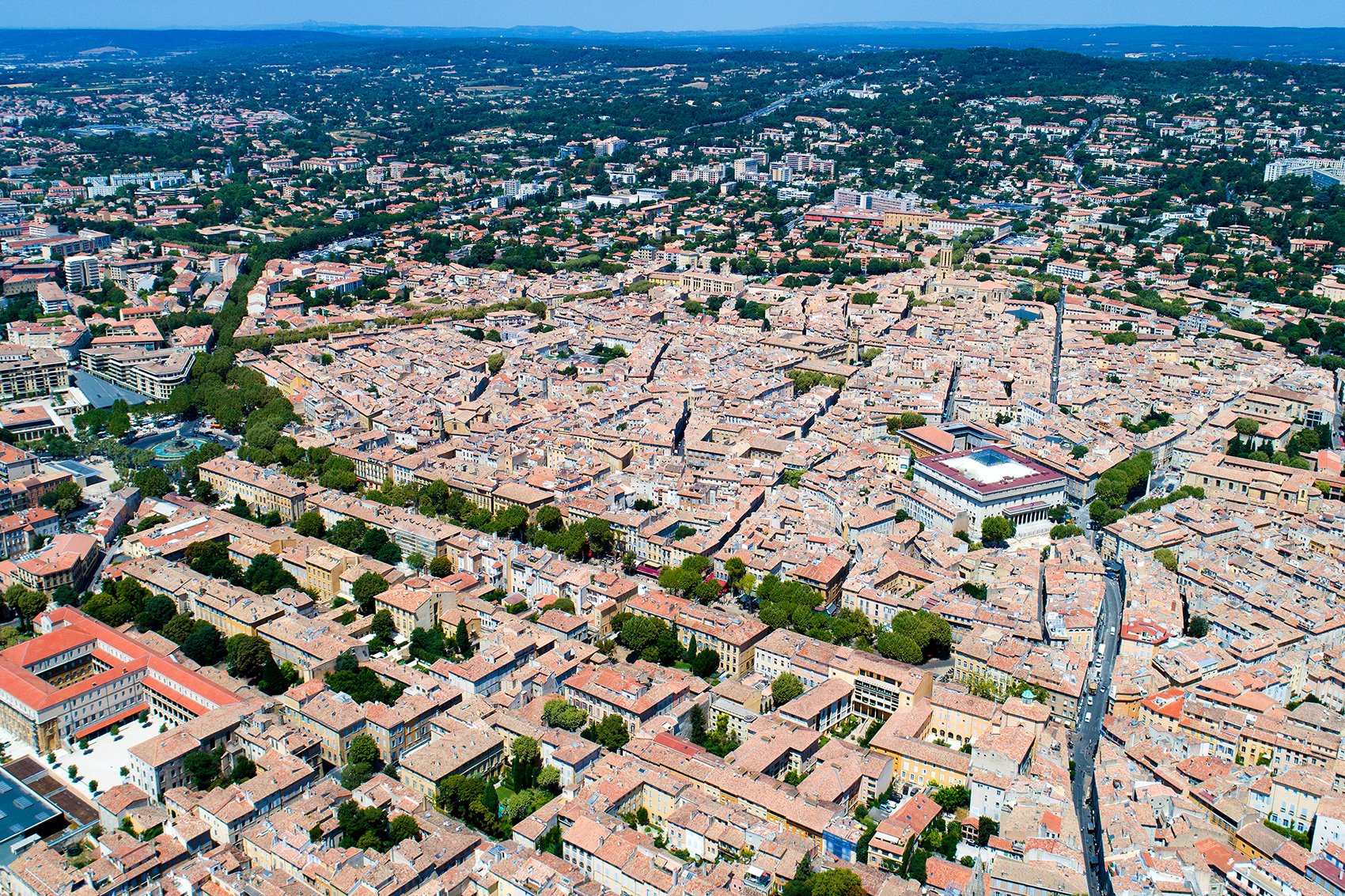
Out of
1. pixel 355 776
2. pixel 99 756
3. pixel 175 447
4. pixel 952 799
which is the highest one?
pixel 355 776

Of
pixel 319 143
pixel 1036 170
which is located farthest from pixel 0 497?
pixel 319 143

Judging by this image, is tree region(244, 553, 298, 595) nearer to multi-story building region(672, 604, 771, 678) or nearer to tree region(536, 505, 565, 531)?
tree region(536, 505, 565, 531)

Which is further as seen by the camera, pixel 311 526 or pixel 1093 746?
pixel 311 526

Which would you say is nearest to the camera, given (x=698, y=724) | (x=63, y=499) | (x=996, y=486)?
(x=698, y=724)

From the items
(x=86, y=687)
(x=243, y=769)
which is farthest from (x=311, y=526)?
(x=243, y=769)

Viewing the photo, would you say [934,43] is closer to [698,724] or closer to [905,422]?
[905,422]

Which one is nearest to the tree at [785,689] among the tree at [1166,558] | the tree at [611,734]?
the tree at [611,734]

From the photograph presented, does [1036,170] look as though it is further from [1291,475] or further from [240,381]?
[240,381]
